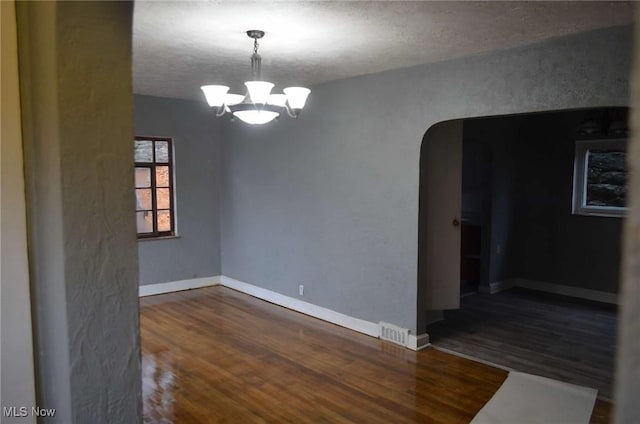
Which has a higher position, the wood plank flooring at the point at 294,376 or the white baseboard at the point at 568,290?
the white baseboard at the point at 568,290

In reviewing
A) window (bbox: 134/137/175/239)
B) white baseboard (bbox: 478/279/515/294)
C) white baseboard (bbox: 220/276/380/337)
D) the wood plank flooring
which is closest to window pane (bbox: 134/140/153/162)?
Answer: window (bbox: 134/137/175/239)

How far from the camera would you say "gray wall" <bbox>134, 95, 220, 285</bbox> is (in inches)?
240

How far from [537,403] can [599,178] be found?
3.90 m

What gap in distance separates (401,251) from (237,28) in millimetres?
2396

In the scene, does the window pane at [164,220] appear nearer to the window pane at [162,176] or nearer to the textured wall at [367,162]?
the window pane at [162,176]

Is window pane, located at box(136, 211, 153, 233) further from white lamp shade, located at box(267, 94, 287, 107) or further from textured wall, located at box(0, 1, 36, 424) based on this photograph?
textured wall, located at box(0, 1, 36, 424)

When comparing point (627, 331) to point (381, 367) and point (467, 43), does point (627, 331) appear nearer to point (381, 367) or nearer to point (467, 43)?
point (467, 43)

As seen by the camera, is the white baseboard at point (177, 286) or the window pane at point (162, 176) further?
the window pane at point (162, 176)

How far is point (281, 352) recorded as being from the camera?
4238 mm

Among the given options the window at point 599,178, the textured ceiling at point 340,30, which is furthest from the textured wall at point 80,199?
the window at point 599,178

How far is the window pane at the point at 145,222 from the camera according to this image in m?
6.18

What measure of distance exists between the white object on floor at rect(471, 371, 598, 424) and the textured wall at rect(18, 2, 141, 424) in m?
2.47

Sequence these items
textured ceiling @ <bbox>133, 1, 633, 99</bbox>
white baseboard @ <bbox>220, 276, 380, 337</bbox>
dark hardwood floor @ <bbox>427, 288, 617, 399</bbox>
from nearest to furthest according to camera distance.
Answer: textured ceiling @ <bbox>133, 1, 633, 99</bbox> → dark hardwood floor @ <bbox>427, 288, 617, 399</bbox> → white baseboard @ <bbox>220, 276, 380, 337</bbox>

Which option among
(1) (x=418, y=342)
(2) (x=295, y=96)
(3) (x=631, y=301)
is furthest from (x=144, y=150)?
(3) (x=631, y=301)
